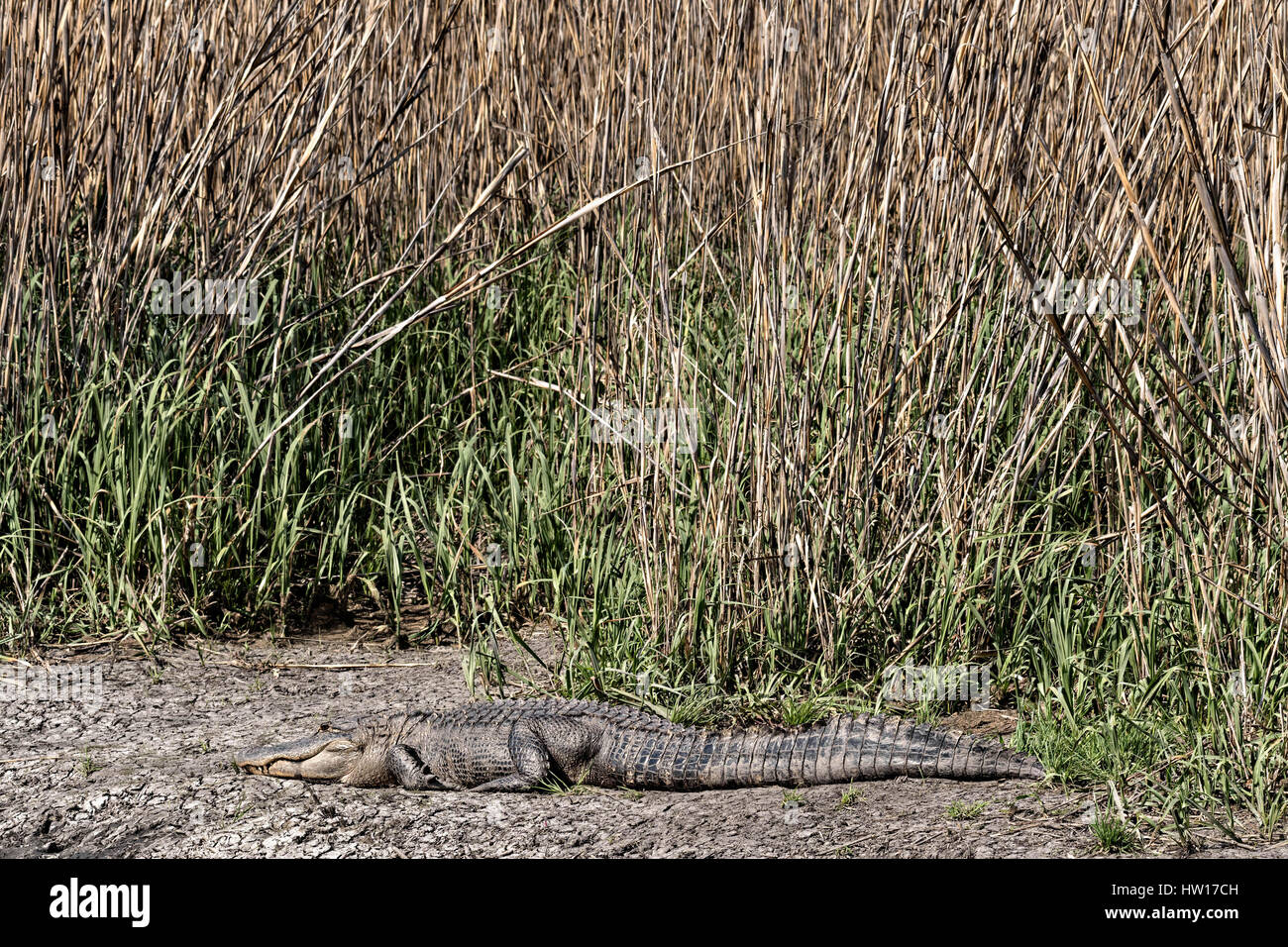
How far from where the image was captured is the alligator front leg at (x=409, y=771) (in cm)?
323

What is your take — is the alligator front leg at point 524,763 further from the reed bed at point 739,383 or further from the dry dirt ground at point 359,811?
the reed bed at point 739,383

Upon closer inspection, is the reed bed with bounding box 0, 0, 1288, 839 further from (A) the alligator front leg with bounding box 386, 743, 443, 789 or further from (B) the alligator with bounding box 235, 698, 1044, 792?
(A) the alligator front leg with bounding box 386, 743, 443, 789

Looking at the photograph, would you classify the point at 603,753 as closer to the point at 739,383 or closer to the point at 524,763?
the point at 524,763

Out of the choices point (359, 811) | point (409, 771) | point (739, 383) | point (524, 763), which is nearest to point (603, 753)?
point (524, 763)

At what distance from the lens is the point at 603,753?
10.6 feet

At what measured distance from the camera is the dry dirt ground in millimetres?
2803

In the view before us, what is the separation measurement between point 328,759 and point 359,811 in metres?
0.24

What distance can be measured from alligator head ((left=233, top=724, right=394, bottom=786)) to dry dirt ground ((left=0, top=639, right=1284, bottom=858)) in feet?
0.13

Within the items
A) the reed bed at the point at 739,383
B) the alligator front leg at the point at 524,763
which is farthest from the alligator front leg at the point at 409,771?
the reed bed at the point at 739,383

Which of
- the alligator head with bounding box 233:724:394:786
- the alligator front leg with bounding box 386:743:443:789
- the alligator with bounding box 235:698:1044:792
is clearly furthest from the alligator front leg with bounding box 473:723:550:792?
the alligator head with bounding box 233:724:394:786

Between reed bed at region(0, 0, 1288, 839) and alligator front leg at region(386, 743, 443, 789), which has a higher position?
reed bed at region(0, 0, 1288, 839)

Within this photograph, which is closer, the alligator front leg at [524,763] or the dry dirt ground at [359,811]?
the dry dirt ground at [359,811]

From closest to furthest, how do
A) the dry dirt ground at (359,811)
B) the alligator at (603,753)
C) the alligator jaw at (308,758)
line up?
the dry dirt ground at (359,811), the alligator at (603,753), the alligator jaw at (308,758)

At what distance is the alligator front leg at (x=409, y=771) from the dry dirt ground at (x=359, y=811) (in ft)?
0.10
